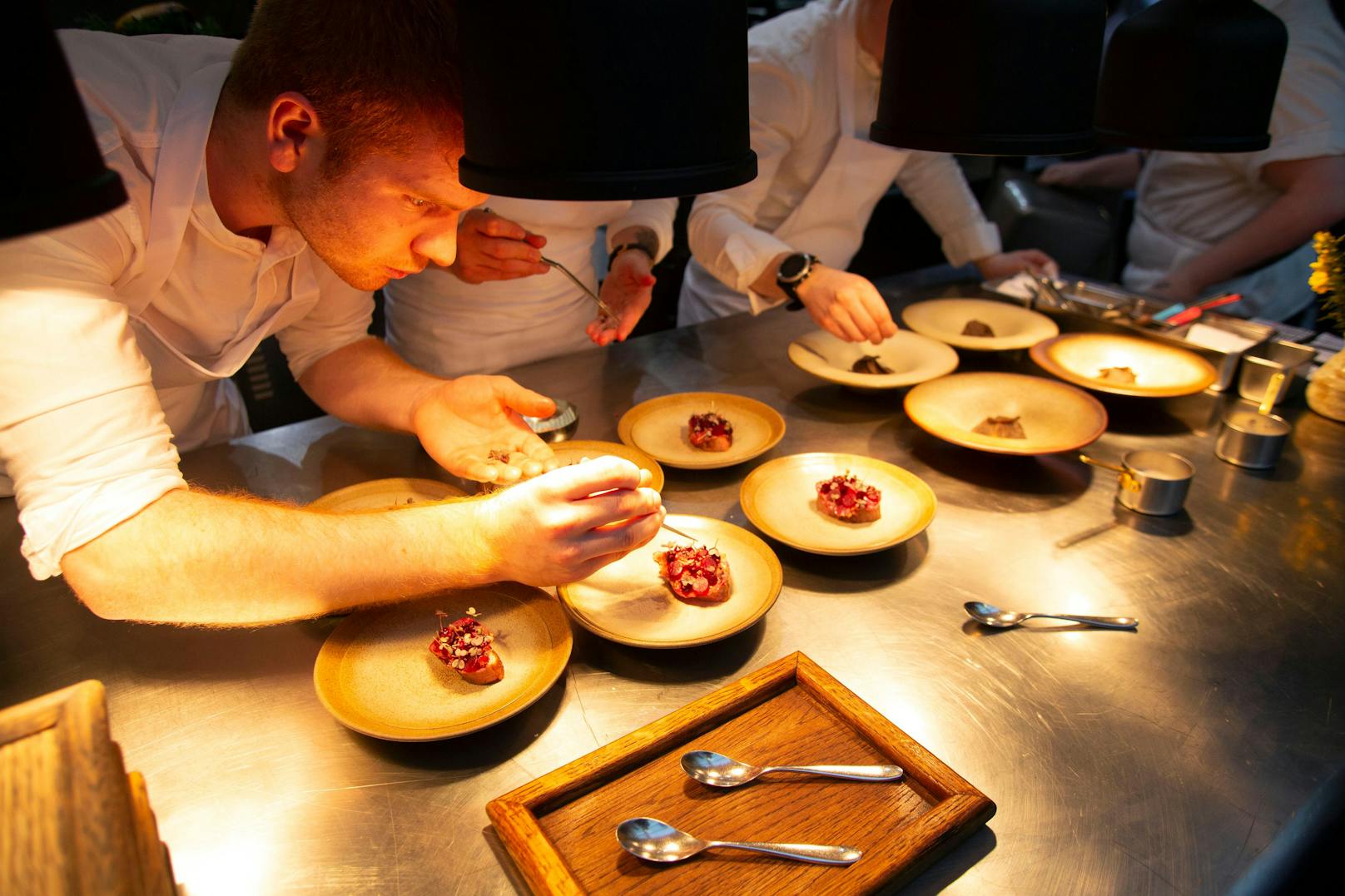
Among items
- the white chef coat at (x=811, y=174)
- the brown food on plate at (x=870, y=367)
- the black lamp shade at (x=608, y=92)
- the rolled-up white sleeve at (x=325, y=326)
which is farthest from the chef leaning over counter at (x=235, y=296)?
the white chef coat at (x=811, y=174)

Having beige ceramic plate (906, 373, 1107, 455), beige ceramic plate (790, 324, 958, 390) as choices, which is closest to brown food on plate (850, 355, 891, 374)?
beige ceramic plate (790, 324, 958, 390)

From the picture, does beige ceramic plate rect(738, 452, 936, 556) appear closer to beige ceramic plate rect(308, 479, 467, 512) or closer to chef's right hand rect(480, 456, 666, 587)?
chef's right hand rect(480, 456, 666, 587)

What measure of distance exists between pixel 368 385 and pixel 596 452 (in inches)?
20.2

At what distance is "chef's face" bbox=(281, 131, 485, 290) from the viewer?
1300 millimetres

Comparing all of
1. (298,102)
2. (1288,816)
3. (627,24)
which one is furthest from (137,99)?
(1288,816)

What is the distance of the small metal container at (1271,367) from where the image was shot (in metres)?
2.01

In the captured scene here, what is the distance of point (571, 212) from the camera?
2.26 m

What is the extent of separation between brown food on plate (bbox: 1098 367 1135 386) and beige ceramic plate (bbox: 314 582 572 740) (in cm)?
157

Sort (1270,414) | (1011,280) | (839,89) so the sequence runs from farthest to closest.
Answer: (1011,280) < (839,89) < (1270,414)

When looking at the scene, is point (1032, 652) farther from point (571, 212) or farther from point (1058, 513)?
point (571, 212)

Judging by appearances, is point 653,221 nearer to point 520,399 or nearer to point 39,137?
point 520,399

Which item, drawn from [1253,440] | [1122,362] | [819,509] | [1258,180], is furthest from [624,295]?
[1258,180]

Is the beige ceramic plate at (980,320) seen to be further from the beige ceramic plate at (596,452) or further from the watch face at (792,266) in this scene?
the beige ceramic plate at (596,452)

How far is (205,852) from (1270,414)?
2276 mm
